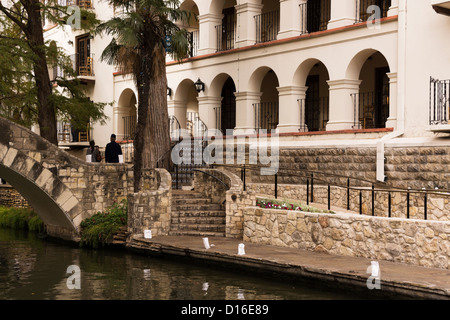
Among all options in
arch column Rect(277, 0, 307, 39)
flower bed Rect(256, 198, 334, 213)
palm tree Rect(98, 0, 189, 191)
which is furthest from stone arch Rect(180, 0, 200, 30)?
flower bed Rect(256, 198, 334, 213)

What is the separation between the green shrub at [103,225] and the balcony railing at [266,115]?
6.30 metres

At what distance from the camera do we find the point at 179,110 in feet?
92.9

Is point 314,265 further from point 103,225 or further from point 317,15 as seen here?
point 317,15

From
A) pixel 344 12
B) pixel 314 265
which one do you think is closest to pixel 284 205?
pixel 314 265

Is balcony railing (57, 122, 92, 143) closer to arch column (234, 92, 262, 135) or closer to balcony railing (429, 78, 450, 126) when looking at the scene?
arch column (234, 92, 262, 135)

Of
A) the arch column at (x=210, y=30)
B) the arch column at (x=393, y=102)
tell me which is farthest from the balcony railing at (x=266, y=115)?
the arch column at (x=393, y=102)

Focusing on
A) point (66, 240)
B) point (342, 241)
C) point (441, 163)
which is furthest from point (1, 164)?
point (441, 163)

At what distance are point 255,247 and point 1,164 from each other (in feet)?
25.2

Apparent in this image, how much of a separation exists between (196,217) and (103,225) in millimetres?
2791

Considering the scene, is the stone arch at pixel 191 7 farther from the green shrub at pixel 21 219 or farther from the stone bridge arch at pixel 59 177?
the green shrub at pixel 21 219

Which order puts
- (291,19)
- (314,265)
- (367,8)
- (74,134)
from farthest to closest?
(74,134), (291,19), (367,8), (314,265)

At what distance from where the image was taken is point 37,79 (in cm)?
2400

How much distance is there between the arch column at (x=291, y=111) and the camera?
74.6 ft

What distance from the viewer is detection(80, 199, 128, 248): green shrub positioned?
1935cm
